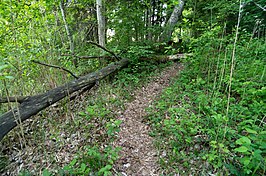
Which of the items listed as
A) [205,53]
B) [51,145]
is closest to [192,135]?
[51,145]

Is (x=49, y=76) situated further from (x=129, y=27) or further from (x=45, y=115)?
(x=129, y=27)

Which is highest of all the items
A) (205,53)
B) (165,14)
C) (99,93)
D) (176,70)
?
(165,14)

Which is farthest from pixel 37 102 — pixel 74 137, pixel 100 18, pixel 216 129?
pixel 100 18

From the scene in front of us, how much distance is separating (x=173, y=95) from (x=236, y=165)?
177cm

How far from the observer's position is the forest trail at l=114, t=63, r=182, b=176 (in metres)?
2.01

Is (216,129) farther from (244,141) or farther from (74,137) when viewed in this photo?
(74,137)

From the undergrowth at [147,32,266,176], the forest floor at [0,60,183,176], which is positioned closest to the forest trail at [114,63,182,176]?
the forest floor at [0,60,183,176]

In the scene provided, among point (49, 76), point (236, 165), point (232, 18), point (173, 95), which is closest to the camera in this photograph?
point (236, 165)

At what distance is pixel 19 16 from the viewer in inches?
149

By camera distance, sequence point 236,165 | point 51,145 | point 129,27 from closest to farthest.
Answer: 1. point 236,165
2. point 51,145
3. point 129,27

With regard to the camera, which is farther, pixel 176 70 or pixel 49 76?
pixel 176 70

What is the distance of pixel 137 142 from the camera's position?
2443 mm

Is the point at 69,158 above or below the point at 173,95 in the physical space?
below

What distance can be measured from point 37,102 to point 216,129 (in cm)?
309
